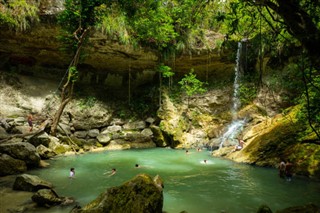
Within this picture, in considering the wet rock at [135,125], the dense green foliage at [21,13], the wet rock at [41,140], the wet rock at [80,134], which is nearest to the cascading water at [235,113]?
the wet rock at [135,125]

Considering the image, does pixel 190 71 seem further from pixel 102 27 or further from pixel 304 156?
pixel 304 156

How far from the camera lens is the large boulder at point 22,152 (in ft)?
34.3

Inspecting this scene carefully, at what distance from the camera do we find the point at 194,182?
964 centimetres

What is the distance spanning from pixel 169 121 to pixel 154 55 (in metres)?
5.02

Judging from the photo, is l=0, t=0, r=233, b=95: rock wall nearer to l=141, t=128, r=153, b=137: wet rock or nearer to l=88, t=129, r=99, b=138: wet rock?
l=88, t=129, r=99, b=138: wet rock

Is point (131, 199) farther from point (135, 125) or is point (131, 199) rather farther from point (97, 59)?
point (97, 59)

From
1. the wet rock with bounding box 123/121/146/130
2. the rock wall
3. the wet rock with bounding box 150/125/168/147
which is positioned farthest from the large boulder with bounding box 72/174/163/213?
the wet rock with bounding box 123/121/146/130

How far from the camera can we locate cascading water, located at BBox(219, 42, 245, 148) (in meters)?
16.7

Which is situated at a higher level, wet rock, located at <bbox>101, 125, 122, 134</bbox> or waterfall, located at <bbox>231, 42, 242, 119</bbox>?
waterfall, located at <bbox>231, 42, 242, 119</bbox>

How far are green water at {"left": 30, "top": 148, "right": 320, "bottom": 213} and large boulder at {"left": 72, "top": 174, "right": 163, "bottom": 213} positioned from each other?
137cm

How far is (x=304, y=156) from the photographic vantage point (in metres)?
10.2

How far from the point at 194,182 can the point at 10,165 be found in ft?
22.3

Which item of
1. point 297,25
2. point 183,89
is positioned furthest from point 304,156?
point 183,89

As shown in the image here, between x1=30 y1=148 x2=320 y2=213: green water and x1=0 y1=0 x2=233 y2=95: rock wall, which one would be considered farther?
x1=0 y1=0 x2=233 y2=95: rock wall
